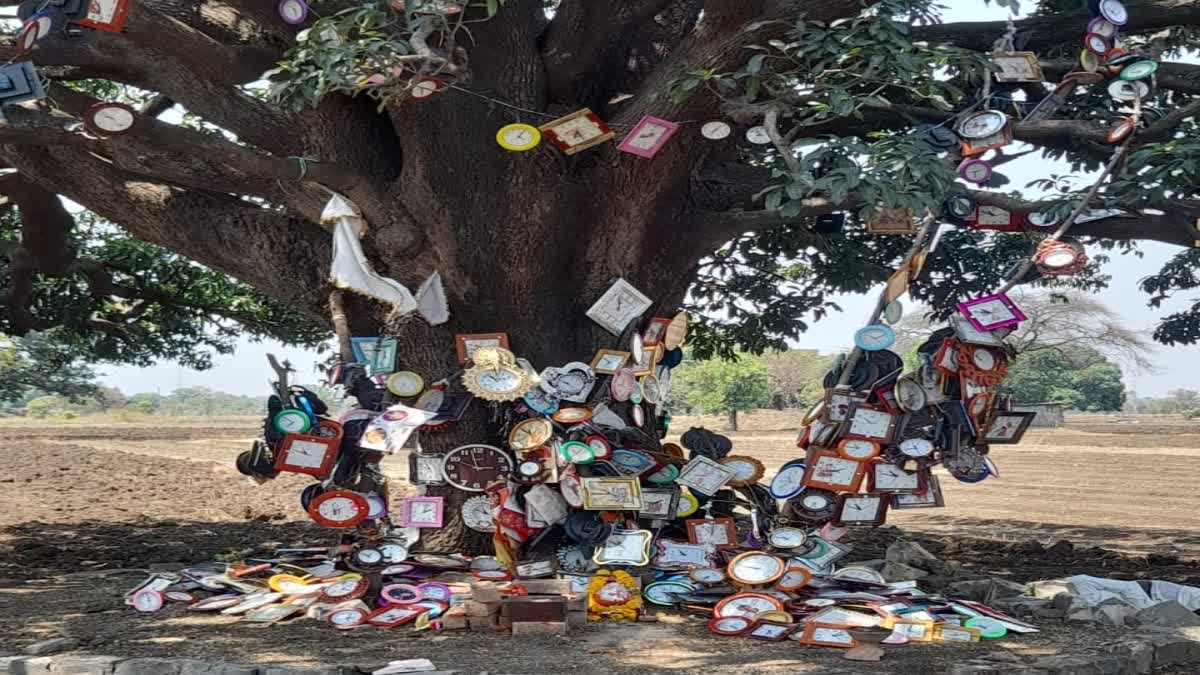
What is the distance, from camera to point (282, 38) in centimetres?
704

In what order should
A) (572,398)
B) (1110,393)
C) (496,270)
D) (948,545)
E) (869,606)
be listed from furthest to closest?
(1110,393) < (948,545) < (496,270) < (572,398) < (869,606)

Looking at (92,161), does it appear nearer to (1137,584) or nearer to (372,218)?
(372,218)

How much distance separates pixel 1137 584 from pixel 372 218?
5086 mm

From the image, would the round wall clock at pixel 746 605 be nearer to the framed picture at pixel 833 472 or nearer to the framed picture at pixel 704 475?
the framed picture at pixel 833 472

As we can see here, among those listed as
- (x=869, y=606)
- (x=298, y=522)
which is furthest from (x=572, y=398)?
(x=298, y=522)

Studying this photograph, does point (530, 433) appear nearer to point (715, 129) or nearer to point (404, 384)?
point (404, 384)

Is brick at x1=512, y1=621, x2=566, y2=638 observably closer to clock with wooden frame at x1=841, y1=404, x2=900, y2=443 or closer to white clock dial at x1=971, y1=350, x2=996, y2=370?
clock with wooden frame at x1=841, y1=404, x2=900, y2=443

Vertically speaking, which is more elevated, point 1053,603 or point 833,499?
point 833,499

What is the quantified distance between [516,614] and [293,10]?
12.2 ft

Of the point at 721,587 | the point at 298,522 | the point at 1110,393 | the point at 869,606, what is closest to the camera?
the point at 869,606

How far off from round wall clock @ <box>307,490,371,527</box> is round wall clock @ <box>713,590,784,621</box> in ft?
7.34

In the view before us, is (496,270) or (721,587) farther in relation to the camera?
(496,270)

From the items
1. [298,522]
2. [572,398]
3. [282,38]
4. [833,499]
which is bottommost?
[298,522]

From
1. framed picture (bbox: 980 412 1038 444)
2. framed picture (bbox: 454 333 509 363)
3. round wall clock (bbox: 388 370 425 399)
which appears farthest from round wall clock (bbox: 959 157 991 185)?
round wall clock (bbox: 388 370 425 399)
